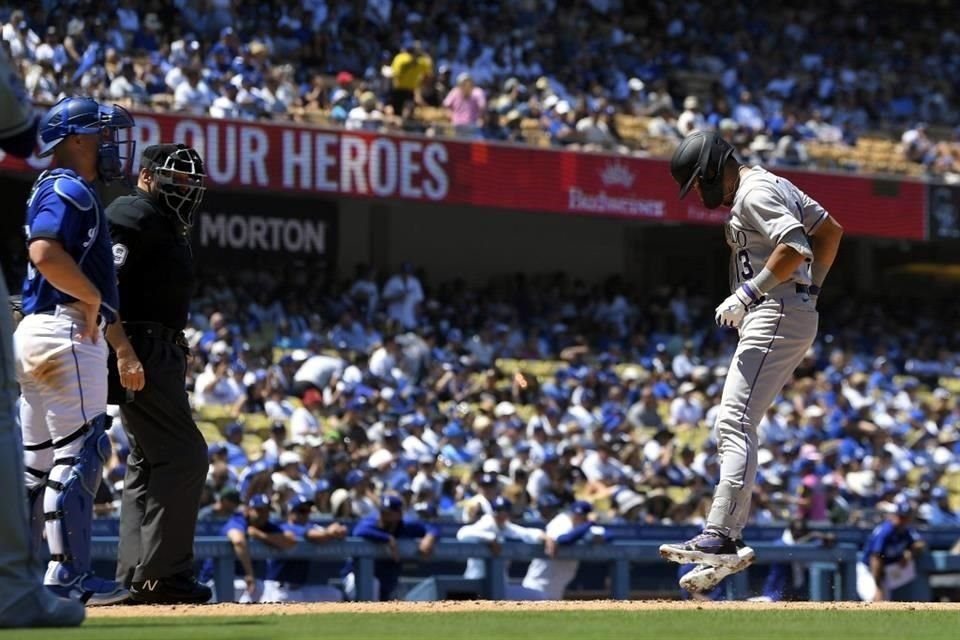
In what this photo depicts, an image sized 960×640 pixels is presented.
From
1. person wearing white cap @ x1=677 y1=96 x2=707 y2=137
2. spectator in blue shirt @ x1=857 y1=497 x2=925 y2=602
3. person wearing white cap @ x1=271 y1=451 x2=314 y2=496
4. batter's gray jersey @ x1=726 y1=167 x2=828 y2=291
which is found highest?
person wearing white cap @ x1=677 y1=96 x2=707 y2=137

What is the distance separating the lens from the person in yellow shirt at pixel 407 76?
21.9 metres

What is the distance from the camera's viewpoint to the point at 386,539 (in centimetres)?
1218

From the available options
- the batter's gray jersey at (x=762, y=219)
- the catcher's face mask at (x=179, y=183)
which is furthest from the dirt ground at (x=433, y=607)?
the catcher's face mask at (x=179, y=183)

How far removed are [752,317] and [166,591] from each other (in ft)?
8.31

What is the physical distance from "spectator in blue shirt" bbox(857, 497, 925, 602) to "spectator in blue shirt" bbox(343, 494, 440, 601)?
4.29 m

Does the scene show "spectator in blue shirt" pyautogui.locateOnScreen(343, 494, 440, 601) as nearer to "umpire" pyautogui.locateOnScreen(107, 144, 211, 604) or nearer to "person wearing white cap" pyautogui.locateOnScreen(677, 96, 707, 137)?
"umpire" pyautogui.locateOnScreen(107, 144, 211, 604)

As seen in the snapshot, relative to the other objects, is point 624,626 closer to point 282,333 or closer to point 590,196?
point 282,333

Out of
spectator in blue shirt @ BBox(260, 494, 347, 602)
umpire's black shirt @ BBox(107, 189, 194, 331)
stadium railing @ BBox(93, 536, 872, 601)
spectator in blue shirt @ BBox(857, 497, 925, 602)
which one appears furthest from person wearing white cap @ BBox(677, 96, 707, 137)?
umpire's black shirt @ BBox(107, 189, 194, 331)

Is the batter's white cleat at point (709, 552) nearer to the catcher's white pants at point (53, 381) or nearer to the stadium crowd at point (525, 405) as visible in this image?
the catcher's white pants at point (53, 381)

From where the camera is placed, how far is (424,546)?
1232 centimetres

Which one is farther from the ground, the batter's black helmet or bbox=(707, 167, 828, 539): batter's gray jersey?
the batter's black helmet

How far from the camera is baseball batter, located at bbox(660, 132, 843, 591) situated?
6809mm

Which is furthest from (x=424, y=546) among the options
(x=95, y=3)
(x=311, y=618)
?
(x=95, y=3)

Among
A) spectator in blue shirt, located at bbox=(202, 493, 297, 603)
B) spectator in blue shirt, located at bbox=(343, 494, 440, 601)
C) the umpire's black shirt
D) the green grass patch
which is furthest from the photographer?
spectator in blue shirt, located at bbox=(343, 494, 440, 601)
